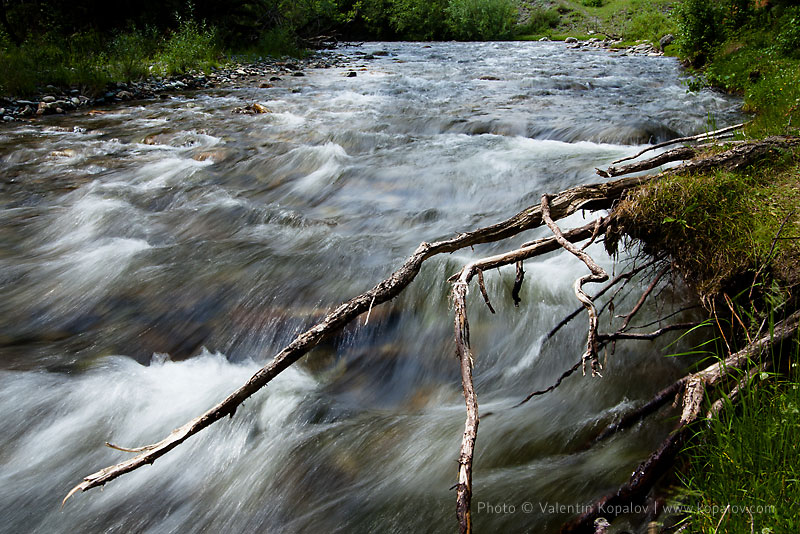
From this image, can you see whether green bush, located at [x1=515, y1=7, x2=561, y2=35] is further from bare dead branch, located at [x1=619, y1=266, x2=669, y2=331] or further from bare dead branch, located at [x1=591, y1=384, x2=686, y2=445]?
bare dead branch, located at [x1=591, y1=384, x2=686, y2=445]

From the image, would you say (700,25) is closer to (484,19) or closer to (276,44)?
(276,44)

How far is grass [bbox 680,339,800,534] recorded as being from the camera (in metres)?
1.56

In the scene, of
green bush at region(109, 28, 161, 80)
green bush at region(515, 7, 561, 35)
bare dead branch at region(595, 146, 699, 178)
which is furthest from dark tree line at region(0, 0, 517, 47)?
bare dead branch at region(595, 146, 699, 178)

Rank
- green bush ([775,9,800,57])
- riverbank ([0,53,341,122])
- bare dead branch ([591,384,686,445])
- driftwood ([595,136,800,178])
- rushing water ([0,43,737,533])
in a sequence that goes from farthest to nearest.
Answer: riverbank ([0,53,341,122]) < green bush ([775,9,800,57]) < driftwood ([595,136,800,178]) < rushing water ([0,43,737,533]) < bare dead branch ([591,384,686,445])

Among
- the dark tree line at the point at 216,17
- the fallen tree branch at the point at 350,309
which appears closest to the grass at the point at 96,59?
the dark tree line at the point at 216,17

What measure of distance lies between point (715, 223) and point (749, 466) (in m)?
1.35

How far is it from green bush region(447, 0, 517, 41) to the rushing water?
3011 centimetres

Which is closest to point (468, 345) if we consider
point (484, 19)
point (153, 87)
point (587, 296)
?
point (587, 296)

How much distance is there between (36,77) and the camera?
11727 millimetres

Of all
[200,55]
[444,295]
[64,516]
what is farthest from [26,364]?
[200,55]

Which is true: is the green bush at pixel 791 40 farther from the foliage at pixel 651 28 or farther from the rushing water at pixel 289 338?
the foliage at pixel 651 28

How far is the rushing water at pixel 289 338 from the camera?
8.84 ft

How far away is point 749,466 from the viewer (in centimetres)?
172

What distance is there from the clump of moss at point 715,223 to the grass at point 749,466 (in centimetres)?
70
